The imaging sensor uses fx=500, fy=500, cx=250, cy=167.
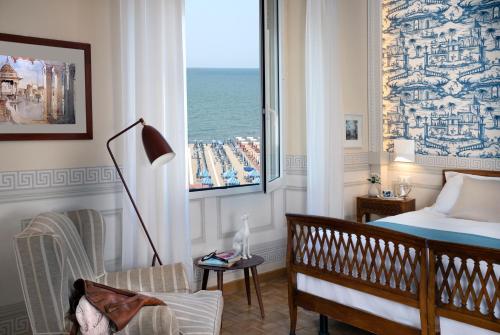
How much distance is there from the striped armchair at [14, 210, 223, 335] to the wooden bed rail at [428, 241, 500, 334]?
3.31 ft

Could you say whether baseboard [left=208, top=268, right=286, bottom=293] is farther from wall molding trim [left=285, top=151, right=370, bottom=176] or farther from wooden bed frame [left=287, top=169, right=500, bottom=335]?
wooden bed frame [left=287, top=169, right=500, bottom=335]

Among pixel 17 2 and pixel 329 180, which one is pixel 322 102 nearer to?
pixel 329 180

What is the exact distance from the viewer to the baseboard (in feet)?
12.7

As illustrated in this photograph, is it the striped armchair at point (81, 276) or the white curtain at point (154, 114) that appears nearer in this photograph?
the striped armchair at point (81, 276)

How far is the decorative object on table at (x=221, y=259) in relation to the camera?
3279 mm

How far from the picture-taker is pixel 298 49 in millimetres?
4312

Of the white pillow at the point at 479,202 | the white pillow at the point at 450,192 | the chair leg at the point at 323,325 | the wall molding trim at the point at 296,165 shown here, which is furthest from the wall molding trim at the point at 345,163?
the chair leg at the point at 323,325

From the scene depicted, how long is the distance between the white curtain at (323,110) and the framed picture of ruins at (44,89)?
1897mm

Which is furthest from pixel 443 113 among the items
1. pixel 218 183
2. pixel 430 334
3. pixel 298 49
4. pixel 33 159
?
pixel 33 159

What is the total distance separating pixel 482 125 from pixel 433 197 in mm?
749

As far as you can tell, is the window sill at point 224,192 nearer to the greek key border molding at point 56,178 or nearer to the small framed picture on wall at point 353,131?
the greek key border molding at point 56,178

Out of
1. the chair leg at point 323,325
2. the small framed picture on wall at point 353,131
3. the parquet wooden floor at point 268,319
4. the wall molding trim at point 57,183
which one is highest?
the small framed picture on wall at point 353,131

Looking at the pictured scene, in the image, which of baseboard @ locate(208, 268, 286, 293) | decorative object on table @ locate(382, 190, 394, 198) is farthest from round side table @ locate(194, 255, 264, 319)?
decorative object on table @ locate(382, 190, 394, 198)

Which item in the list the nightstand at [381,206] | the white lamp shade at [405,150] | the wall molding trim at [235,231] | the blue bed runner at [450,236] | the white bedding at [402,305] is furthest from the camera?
the white lamp shade at [405,150]
